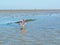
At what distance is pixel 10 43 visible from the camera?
16828 mm

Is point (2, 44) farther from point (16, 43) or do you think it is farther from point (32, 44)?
point (32, 44)

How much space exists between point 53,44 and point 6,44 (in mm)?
3454

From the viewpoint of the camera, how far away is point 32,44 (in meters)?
16.3

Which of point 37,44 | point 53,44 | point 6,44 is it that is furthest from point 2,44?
point 53,44

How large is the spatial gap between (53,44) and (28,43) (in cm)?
191

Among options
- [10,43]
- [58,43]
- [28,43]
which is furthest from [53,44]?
[10,43]

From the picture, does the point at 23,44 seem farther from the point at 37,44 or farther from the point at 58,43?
the point at 58,43

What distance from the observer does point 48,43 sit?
16594 mm

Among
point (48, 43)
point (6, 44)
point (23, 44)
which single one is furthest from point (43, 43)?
point (6, 44)

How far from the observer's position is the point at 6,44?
16406 millimetres

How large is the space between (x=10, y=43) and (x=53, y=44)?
10.7ft

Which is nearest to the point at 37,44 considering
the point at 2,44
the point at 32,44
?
the point at 32,44

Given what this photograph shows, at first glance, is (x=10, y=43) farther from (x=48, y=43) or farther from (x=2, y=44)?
(x=48, y=43)

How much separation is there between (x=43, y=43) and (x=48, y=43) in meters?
0.40
